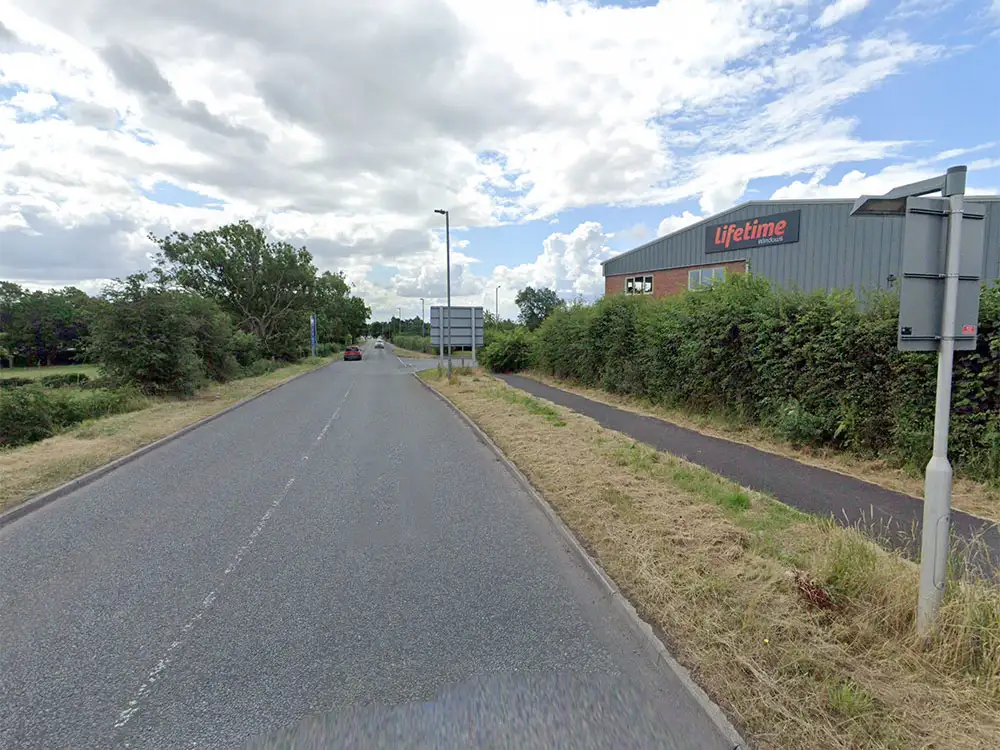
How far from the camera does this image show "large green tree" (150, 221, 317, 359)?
40500 millimetres

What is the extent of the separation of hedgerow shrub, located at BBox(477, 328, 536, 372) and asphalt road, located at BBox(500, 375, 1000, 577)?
59.2 ft

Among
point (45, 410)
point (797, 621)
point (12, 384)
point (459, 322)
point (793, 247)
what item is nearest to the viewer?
point (797, 621)

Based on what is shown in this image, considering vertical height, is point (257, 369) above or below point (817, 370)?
below

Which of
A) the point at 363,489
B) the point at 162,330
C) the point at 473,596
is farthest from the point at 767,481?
the point at 162,330

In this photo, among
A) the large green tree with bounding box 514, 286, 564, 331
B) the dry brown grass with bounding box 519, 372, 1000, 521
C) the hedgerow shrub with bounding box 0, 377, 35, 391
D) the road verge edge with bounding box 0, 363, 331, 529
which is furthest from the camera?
the large green tree with bounding box 514, 286, 564, 331

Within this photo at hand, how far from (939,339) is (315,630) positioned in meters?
4.18

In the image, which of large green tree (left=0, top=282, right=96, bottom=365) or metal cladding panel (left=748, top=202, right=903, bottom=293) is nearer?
metal cladding panel (left=748, top=202, right=903, bottom=293)

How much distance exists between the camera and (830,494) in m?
6.33

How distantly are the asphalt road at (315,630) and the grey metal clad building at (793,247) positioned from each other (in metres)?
13.2

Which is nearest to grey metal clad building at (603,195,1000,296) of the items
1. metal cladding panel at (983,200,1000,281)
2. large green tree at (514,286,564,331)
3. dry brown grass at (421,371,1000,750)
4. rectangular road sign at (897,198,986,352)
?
metal cladding panel at (983,200,1000,281)

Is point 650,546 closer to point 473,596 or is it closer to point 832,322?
point 473,596

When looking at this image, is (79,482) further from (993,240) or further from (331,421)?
(993,240)

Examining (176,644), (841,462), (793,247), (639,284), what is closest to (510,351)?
(639,284)

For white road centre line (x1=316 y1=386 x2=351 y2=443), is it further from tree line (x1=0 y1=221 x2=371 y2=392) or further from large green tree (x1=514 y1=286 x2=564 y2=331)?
large green tree (x1=514 y1=286 x2=564 y2=331)
